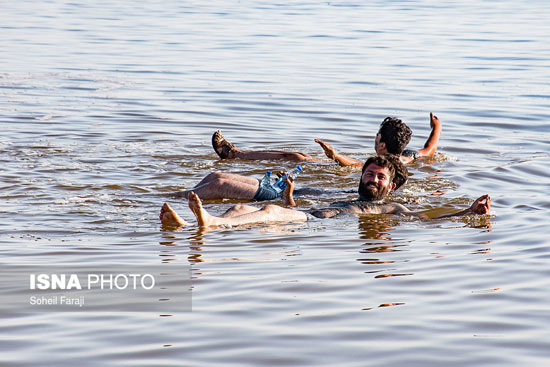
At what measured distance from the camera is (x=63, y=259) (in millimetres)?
6902

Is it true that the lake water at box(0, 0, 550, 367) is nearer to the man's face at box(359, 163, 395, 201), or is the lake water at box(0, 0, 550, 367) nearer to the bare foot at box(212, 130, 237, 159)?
the bare foot at box(212, 130, 237, 159)

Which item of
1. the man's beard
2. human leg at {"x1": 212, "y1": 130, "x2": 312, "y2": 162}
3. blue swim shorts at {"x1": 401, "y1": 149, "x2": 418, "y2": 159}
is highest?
human leg at {"x1": 212, "y1": 130, "x2": 312, "y2": 162}

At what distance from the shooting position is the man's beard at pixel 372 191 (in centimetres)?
931

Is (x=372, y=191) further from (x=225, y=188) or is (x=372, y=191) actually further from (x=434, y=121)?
(x=434, y=121)

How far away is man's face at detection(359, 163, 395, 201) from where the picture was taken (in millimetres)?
9297

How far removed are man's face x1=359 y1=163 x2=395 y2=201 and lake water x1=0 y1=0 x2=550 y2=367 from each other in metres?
0.45

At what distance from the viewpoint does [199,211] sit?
25.1 ft

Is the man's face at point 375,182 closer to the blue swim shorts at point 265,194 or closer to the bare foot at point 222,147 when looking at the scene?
the blue swim shorts at point 265,194

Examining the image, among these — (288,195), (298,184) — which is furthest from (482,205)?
(298,184)

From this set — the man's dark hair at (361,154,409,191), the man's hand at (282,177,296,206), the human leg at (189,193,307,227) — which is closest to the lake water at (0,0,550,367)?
the human leg at (189,193,307,227)

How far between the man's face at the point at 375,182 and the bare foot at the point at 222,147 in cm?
314

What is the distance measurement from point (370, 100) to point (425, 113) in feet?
4.92

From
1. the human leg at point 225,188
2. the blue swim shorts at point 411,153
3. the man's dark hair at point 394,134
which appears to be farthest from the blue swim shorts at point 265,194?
the blue swim shorts at point 411,153

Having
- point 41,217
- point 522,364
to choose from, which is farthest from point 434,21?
point 522,364
